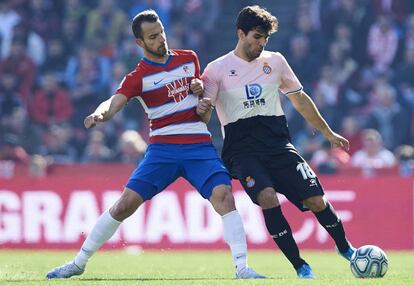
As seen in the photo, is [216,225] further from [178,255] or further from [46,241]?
[46,241]

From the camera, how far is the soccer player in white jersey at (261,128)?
1133cm

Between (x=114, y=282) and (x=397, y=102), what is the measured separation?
1197cm

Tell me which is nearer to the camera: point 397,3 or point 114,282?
point 114,282

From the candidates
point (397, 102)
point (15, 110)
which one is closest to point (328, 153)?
point (397, 102)

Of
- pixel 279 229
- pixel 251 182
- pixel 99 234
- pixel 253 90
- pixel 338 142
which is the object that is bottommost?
pixel 99 234

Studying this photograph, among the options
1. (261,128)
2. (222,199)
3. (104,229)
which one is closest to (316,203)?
(261,128)

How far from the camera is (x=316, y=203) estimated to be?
37.8 feet

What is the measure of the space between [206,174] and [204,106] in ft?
2.05

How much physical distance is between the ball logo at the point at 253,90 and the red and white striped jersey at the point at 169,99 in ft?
1.60

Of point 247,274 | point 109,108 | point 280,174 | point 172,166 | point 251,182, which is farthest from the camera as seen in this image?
point 280,174

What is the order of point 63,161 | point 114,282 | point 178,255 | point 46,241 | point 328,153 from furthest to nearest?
point 63,161 < point 328,153 < point 46,241 < point 178,255 < point 114,282

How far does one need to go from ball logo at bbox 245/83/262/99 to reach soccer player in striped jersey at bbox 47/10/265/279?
0.45 meters

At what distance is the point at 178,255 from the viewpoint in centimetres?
1736

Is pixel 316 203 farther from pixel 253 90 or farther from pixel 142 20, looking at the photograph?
pixel 142 20
